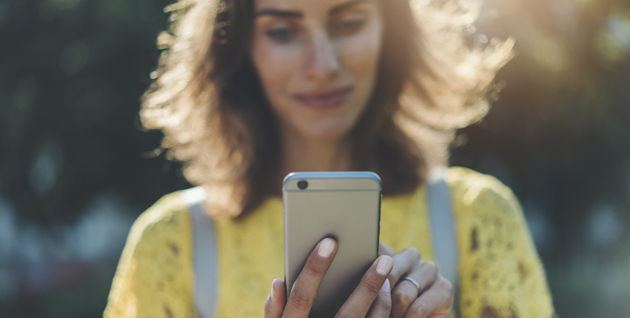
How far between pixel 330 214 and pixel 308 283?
13cm

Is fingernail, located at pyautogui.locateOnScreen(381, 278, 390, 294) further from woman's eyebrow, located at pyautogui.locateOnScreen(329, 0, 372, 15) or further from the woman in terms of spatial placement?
woman's eyebrow, located at pyautogui.locateOnScreen(329, 0, 372, 15)

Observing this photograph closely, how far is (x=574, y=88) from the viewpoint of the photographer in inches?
172

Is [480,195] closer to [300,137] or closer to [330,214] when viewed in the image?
[300,137]

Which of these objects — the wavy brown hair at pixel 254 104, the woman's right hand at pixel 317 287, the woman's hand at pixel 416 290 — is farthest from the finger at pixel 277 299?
the wavy brown hair at pixel 254 104

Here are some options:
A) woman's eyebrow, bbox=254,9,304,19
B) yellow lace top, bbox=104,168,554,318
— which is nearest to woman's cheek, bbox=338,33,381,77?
woman's eyebrow, bbox=254,9,304,19

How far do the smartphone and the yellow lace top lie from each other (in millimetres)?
496

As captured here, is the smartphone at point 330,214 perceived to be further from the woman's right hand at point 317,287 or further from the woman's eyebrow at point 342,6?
the woman's eyebrow at point 342,6

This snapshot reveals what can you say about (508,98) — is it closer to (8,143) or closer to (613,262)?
(613,262)

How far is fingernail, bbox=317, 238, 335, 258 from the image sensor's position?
979 millimetres

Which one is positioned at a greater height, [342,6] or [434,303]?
[342,6]

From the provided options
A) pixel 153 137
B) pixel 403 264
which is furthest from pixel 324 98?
pixel 153 137

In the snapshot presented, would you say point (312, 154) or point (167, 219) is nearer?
point (167, 219)

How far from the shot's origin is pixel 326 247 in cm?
99

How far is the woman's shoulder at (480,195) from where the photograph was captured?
153 cm
